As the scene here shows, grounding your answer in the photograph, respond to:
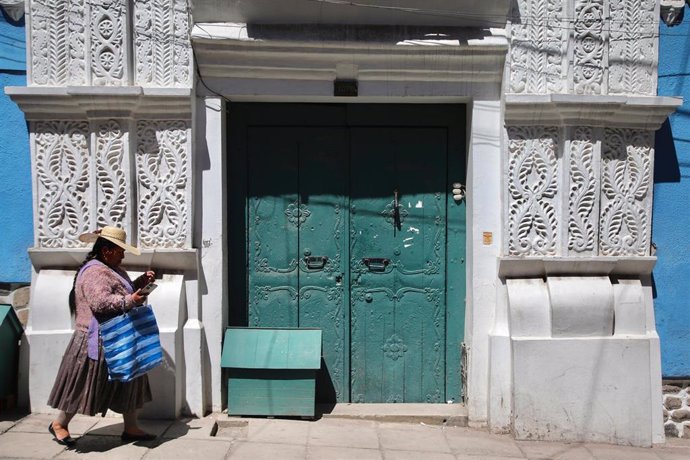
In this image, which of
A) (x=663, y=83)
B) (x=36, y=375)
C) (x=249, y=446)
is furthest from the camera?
(x=663, y=83)

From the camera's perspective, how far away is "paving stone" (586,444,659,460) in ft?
16.3

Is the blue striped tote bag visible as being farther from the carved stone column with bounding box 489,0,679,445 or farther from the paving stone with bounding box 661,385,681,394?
the paving stone with bounding box 661,385,681,394

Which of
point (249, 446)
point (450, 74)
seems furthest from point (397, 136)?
point (249, 446)

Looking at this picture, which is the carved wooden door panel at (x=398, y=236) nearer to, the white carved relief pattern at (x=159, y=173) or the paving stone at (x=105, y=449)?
the white carved relief pattern at (x=159, y=173)

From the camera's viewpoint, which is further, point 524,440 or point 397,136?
point 397,136

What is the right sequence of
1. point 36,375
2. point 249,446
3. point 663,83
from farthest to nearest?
point 663,83 → point 36,375 → point 249,446

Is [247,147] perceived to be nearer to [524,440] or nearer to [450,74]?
[450,74]

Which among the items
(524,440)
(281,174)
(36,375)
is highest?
(281,174)

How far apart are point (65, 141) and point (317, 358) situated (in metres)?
2.53

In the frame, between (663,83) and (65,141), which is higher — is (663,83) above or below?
above

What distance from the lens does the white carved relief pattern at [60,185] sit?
5.18m

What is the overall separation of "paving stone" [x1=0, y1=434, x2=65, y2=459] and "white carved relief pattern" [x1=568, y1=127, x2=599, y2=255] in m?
3.96

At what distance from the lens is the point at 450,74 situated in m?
5.39

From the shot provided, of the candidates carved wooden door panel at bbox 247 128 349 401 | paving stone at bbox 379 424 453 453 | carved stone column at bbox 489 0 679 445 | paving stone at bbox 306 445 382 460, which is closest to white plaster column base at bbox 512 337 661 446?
carved stone column at bbox 489 0 679 445
